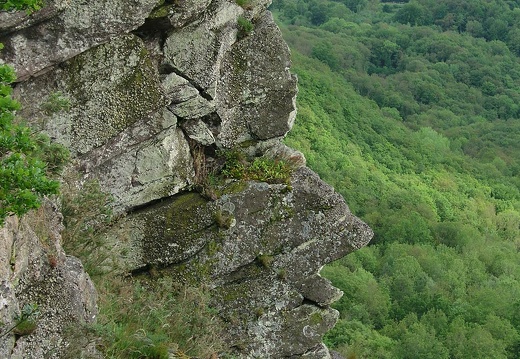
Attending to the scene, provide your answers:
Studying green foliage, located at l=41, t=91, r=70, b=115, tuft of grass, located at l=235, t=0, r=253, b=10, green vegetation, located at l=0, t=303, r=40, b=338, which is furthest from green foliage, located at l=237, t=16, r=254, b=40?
green vegetation, located at l=0, t=303, r=40, b=338

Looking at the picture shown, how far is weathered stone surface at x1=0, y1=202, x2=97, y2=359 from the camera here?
774cm

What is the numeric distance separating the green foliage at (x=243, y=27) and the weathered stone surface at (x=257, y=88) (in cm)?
7

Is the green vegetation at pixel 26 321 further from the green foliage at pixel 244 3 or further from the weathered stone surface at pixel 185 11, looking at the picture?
the green foliage at pixel 244 3

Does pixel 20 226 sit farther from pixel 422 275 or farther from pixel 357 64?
pixel 357 64

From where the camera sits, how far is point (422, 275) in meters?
49.6

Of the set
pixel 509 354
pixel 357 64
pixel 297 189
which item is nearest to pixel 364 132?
pixel 357 64

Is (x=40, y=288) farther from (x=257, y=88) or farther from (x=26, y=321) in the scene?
(x=257, y=88)

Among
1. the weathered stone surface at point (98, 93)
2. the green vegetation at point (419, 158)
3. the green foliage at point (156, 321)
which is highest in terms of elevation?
the weathered stone surface at point (98, 93)

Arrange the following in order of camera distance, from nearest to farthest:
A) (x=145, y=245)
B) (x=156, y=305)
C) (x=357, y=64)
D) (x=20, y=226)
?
(x=20, y=226), (x=156, y=305), (x=145, y=245), (x=357, y=64)

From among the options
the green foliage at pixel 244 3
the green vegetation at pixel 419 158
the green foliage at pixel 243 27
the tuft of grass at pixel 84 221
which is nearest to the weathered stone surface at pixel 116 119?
the tuft of grass at pixel 84 221

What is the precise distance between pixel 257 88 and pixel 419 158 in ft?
225

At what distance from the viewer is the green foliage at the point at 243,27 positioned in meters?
12.5

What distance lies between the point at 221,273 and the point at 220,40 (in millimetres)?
3548

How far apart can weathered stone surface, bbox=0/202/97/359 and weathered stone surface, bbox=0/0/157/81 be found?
223 cm
